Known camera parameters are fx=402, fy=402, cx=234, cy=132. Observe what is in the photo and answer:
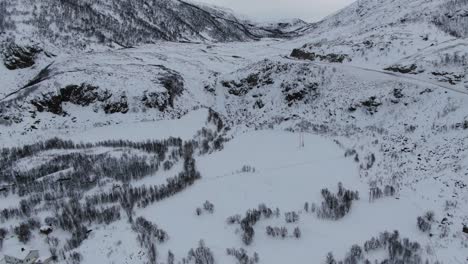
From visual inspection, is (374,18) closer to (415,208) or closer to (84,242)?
(415,208)

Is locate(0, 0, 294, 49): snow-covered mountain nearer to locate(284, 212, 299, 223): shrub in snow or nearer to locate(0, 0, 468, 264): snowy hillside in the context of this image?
locate(0, 0, 468, 264): snowy hillside

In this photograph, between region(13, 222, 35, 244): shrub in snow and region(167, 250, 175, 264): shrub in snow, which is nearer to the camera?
region(167, 250, 175, 264): shrub in snow

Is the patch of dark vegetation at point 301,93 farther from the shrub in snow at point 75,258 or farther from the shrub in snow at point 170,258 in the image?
the shrub in snow at point 75,258

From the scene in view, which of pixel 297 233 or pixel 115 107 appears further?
pixel 115 107

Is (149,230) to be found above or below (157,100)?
below

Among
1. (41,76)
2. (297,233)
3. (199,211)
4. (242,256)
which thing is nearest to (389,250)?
(297,233)

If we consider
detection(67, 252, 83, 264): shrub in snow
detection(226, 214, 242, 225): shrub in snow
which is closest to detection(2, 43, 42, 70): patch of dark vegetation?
detection(67, 252, 83, 264): shrub in snow

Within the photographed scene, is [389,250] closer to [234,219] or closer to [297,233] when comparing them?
[297,233]
